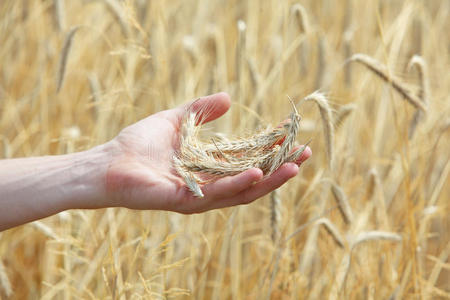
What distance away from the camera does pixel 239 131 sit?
5.69 feet

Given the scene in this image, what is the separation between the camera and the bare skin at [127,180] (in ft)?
3.61

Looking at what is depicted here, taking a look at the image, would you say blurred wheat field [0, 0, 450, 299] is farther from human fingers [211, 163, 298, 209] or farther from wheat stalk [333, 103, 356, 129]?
human fingers [211, 163, 298, 209]

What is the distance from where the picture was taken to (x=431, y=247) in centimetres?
224

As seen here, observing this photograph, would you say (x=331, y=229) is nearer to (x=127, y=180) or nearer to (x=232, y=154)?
(x=232, y=154)

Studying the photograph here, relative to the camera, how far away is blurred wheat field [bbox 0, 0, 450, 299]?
4.70 feet

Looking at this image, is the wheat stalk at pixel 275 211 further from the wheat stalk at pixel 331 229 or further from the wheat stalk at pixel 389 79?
the wheat stalk at pixel 389 79

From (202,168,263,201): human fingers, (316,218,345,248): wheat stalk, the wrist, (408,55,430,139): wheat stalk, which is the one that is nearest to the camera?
(202,168,263,201): human fingers

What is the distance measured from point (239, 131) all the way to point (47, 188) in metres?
0.69

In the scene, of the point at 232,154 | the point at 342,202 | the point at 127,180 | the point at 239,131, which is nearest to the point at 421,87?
the point at 342,202

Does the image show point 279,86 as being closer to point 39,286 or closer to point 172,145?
point 172,145

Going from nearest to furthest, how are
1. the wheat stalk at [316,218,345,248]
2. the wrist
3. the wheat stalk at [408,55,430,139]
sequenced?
the wrist < the wheat stalk at [316,218,345,248] < the wheat stalk at [408,55,430,139]

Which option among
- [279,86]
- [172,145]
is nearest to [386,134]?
[279,86]

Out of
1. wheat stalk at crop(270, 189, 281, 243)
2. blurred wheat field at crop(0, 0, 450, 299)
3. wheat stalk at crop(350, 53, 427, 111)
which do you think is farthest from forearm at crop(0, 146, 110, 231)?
wheat stalk at crop(350, 53, 427, 111)

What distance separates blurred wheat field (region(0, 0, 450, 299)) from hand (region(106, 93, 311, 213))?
0.11 m
